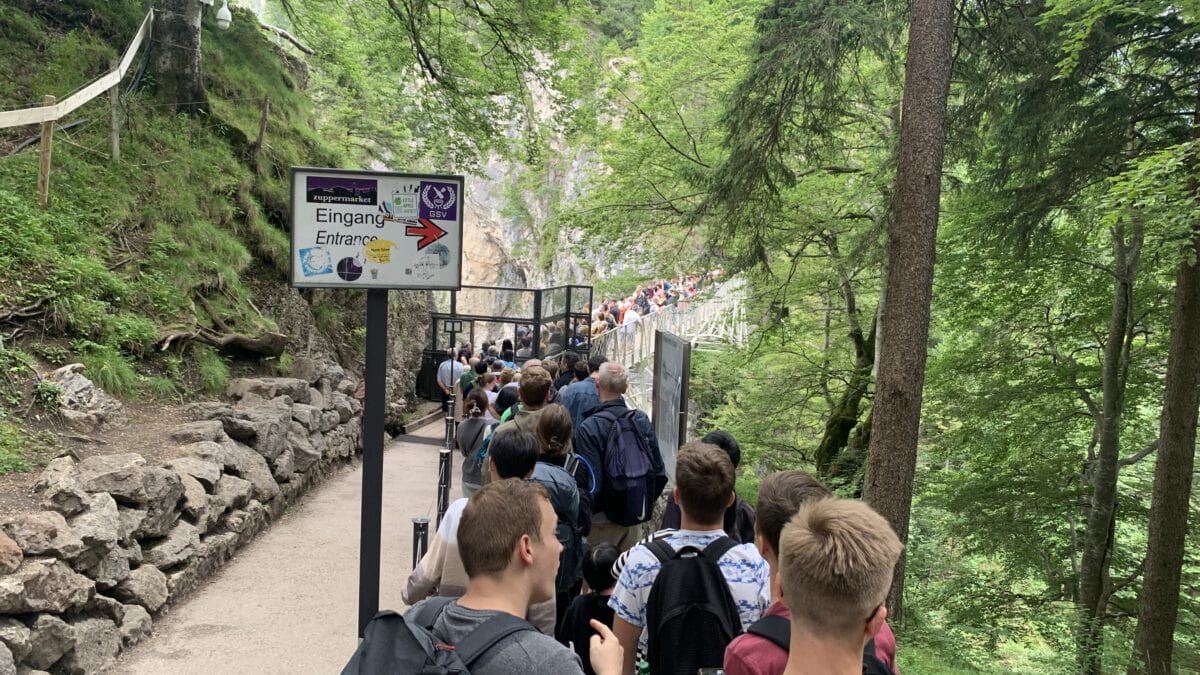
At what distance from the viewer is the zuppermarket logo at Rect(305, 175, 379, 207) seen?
12.3 ft

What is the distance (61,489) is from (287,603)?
190 cm

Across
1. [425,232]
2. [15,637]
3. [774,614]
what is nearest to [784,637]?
[774,614]

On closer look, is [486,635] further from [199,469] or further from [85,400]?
[85,400]

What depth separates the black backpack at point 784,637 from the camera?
6.31 feet

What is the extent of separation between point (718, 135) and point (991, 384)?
5.70 meters

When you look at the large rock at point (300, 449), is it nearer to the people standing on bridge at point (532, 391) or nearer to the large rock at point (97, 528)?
the large rock at point (97, 528)

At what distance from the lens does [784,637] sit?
6.34 ft

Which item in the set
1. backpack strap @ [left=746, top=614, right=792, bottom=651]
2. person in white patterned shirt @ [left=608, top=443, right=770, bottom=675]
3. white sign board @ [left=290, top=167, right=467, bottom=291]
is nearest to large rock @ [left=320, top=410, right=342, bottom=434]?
white sign board @ [left=290, top=167, right=467, bottom=291]

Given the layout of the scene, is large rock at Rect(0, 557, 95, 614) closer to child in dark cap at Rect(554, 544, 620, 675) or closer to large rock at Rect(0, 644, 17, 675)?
large rock at Rect(0, 644, 17, 675)

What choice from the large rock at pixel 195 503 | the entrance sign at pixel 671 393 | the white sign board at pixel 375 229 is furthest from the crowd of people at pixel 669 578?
the large rock at pixel 195 503

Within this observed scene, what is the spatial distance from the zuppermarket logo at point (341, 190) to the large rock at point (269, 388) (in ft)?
19.9

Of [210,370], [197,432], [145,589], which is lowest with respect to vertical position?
[145,589]

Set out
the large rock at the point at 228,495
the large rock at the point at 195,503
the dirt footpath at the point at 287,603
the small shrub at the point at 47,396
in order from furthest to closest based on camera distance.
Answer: the large rock at the point at 228,495 → the small shrub at the point at 47,396 → the large rock at the point at 195,503 → the dirt footpath at the point at 287,603

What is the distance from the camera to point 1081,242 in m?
9.83
